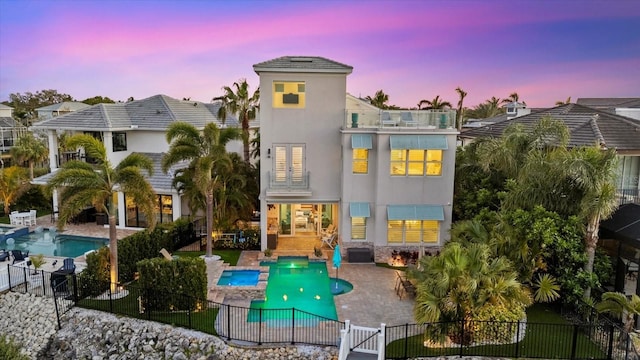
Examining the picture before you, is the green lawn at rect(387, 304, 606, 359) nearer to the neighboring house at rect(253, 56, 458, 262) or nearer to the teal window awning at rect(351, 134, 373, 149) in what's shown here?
the neighboring house at rect(253, 56, 458, 262)

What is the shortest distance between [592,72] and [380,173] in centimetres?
2466

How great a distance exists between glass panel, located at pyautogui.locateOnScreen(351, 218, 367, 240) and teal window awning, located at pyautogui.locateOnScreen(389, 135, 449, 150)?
447 centimetres

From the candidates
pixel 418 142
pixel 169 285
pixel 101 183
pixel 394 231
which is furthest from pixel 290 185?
pixel 101 183

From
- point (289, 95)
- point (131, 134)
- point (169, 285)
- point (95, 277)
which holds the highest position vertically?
point (289, 95)

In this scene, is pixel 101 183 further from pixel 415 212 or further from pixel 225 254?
pixel 415 212

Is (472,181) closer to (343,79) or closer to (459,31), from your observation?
(343,79)

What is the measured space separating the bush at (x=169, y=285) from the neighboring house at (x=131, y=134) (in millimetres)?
11513

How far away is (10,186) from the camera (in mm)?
30953

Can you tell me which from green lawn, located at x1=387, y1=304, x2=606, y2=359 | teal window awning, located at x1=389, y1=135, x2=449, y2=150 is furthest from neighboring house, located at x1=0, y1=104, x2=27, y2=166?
green lawn, located at x1=387, y1=304, x2=606, y2=359

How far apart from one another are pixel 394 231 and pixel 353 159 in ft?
15.2

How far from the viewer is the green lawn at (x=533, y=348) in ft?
42.8

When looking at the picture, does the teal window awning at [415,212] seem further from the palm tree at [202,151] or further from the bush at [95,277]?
the bush at [95,277]

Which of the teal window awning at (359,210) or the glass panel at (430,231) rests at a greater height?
the teal window awning at (359,210)

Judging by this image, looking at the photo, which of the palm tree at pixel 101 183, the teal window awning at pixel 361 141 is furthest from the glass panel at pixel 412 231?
the palm tree at pixel 101 183
